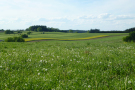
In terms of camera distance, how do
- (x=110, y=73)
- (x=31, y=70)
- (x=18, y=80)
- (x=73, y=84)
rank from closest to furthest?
1. (x=73, y=84)
2. (x=18, y=80)
3. (x=110, y=73)
4. (x=31, y=70)

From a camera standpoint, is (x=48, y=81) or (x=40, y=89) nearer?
(x=40, y=89)

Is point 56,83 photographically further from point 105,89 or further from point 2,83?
point 2,83

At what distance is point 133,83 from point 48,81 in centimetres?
284

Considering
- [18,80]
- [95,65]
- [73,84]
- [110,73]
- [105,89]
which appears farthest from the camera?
[95,65]

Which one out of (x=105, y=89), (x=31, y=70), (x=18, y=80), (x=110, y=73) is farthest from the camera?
(x=31, y=70)

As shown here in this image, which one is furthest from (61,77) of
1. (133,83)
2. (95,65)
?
(133,83)

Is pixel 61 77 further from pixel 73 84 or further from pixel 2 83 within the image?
pixel 2 83

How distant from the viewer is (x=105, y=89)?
141 inches

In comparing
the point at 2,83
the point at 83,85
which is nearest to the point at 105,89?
the point at 83,85

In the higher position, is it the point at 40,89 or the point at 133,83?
the point at 133,83

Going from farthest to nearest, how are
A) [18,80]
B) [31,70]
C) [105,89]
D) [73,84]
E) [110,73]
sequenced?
[31,70] < [110,73] < [18,80] < [73,84] < [105,89]

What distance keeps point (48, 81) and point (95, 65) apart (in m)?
2.65

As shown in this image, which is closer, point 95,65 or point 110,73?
point 110,73

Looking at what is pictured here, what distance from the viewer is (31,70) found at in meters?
5.36
